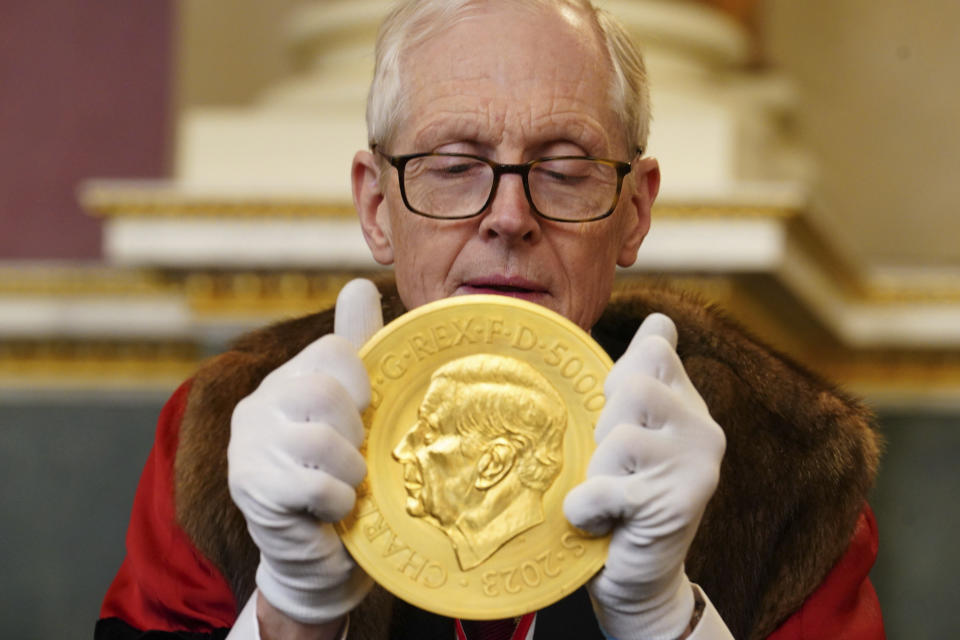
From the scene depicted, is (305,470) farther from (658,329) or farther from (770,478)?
(770,478)

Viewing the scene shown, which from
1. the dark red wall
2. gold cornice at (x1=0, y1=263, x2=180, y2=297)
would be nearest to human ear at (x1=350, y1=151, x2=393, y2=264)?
gold cornice at (x1=0, y1=263, x2=180, y2=297)

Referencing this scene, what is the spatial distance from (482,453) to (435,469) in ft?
0.17

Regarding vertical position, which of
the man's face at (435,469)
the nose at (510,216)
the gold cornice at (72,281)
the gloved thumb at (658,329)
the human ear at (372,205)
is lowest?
the gold cornice at (72,281)

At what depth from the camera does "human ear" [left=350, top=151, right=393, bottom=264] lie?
1.96m

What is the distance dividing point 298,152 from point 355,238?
286 mm

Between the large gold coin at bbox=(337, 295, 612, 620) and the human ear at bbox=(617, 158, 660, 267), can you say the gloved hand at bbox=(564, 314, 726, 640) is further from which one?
the human ear at bbox=(617, 158, 660, 267)

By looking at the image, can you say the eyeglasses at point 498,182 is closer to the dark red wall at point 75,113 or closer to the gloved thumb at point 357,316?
the gloved thumb at point 357,316

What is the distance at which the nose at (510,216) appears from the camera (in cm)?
173

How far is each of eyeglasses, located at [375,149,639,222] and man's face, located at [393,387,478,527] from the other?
0.30 metres

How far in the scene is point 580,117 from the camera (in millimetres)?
1795

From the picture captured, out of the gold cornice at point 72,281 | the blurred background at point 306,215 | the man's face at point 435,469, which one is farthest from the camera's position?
the gold cornice at point 72,281

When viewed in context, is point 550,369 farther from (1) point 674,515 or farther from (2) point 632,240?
(2) point 632,240

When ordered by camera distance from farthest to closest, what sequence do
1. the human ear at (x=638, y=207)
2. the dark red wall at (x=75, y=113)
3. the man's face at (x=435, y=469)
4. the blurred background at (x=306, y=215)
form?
the dark red wall at (x=75, y=113), the blurred background at (x=306, y=215), the human ear at (x=638, y=207), the man's face at (x=435, y=469)

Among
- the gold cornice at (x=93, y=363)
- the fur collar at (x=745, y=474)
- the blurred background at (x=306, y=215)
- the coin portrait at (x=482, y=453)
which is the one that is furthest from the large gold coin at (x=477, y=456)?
the gold cornice at (x=93, y=363)
